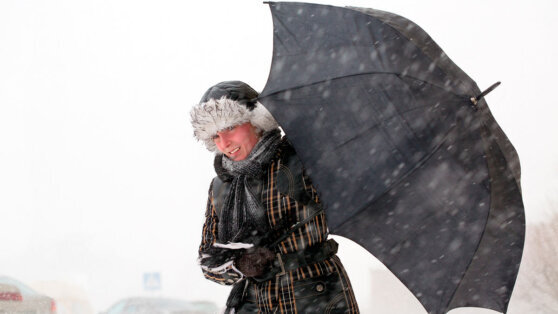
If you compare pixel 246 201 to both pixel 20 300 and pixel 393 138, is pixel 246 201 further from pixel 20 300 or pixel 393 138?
pixel 20 300

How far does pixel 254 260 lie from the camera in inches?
85.4

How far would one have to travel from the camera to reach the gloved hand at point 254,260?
217cm

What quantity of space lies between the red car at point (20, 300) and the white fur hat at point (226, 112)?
16.0ft

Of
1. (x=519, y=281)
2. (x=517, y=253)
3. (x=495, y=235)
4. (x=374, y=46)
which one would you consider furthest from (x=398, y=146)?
(x=519, y=281)

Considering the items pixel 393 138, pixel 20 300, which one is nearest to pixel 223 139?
pixel 393 138

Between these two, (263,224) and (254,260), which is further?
(263,224)

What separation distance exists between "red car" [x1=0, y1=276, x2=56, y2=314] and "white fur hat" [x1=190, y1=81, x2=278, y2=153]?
16.0 feet

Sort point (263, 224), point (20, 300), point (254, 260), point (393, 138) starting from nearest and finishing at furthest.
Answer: point (393, 138)
point (254, 260)
point (263, 224)
point (20, 300)

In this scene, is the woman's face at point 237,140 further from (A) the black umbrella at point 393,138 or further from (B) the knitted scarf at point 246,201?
(A) the black umbrella at point 393,138

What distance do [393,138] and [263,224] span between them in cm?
64

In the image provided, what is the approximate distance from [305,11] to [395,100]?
18.4 inches

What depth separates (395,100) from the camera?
1986mm

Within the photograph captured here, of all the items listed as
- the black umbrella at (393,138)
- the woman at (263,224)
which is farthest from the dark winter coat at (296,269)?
the black umbrella at (393,138)

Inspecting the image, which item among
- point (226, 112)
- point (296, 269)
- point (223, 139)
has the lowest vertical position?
point (296, 269)
